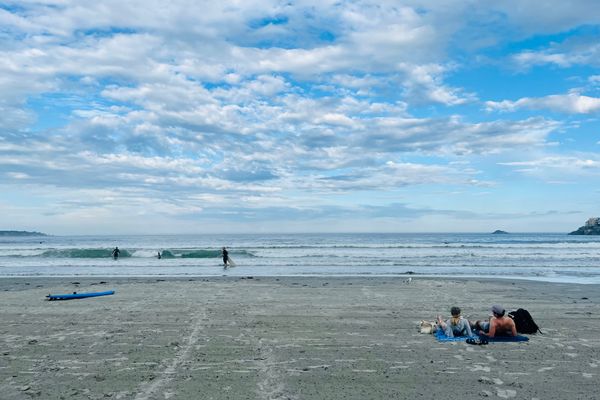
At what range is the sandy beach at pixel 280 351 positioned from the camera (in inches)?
267

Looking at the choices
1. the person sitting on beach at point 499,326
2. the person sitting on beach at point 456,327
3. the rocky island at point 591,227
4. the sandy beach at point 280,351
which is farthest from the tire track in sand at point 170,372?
the rocky island at point 591,227

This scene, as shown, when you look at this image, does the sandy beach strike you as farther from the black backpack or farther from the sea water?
the sea water

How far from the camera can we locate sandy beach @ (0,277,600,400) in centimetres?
679

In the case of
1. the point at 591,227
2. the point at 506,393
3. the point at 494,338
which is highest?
the point at 591,227

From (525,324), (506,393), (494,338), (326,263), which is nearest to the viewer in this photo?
(506,393)

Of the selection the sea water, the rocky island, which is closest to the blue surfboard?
the sea water

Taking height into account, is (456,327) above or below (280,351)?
above

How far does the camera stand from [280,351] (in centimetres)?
878

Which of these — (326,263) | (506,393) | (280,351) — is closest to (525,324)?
(506,393)

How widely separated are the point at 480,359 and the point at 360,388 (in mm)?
2690

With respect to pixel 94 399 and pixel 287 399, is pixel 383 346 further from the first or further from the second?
pixel 94 399

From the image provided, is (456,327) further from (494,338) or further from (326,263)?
(326,263)

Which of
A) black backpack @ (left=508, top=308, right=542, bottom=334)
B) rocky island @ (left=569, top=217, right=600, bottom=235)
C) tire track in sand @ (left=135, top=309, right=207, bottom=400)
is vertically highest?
rocky island @ (left=569, top=217, right=600, bottom=235)

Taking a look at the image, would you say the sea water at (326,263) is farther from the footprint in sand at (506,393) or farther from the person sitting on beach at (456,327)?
the footprint in sand at (506,393)
